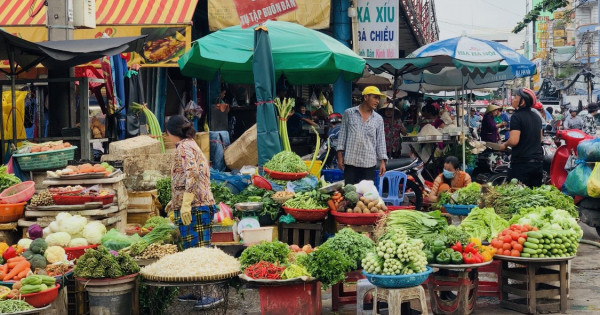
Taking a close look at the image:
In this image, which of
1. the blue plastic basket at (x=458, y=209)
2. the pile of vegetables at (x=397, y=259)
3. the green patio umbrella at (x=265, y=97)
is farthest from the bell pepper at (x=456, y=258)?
the green patio umbrella at (x=265, y=97)

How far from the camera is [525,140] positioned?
11.2 metres

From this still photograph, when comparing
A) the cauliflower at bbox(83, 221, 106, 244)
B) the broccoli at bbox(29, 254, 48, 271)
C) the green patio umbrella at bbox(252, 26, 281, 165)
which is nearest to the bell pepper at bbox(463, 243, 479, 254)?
the cauliflower at bbox(83, 221, 106, 244)

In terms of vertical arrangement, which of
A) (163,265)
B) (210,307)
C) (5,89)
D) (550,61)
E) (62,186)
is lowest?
(210,307)

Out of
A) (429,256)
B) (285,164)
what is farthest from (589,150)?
(429,256)

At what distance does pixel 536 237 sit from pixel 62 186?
18.0 feet

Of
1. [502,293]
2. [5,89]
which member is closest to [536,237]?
[502,293]

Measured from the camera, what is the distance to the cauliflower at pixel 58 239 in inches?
315

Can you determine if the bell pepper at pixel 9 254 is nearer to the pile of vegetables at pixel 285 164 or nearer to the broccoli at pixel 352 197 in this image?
the broccoli at pixel 352 197

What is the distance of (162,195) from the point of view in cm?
1073

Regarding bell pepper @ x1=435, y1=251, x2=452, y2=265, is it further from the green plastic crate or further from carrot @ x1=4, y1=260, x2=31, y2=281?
the green plastic crate

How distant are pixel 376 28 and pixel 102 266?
11.4 m

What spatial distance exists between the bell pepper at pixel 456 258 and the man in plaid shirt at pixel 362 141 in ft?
11.6

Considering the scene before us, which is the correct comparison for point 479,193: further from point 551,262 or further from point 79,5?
point 79,5

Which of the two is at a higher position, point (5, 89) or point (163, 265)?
point (5, 89)
